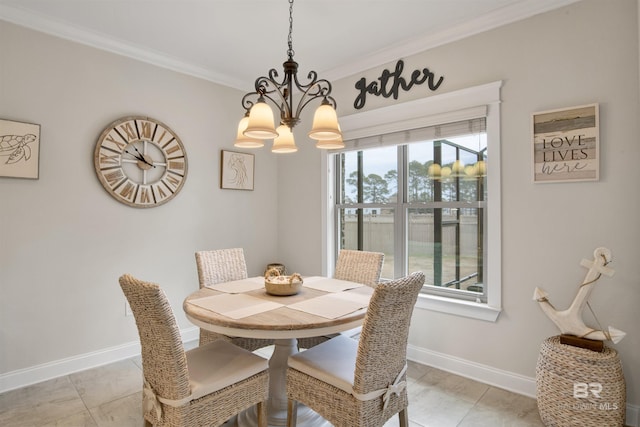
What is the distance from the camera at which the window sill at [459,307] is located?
250 centimetres

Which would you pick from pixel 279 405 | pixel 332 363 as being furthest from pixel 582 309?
pixel 279 405

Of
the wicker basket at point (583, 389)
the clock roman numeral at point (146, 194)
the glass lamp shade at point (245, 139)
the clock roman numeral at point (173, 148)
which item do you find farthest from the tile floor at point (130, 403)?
the clock roman numeral at point (173, 148)

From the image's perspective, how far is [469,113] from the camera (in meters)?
2.59

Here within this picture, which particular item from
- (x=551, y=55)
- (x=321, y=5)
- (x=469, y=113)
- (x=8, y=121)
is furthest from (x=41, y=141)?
(x=551, y=55)

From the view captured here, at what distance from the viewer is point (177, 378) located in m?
1.48

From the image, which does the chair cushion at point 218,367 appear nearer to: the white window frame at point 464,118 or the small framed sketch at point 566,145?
the white window frame at point 464,118

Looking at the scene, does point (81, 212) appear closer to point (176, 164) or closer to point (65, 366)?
point (176, 164)

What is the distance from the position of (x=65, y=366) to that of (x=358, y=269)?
2368 millimetres

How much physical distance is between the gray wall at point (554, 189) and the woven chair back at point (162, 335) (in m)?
2.04

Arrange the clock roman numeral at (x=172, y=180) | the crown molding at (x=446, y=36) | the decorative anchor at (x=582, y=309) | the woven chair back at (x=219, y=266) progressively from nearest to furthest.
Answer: the decorative anchor at (x=582, y=309) < the crown molding at (x=446, y=36) < the woven chair back at (x=219, y=266) < the clock roman numeral at (x=172, y=180)

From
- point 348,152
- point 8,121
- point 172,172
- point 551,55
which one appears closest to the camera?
point 551,55

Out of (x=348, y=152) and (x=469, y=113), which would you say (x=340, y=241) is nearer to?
(x=348, y=152)

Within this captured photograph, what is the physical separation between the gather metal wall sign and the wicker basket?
2058 mm

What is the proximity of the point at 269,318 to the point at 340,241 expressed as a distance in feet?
6.73
